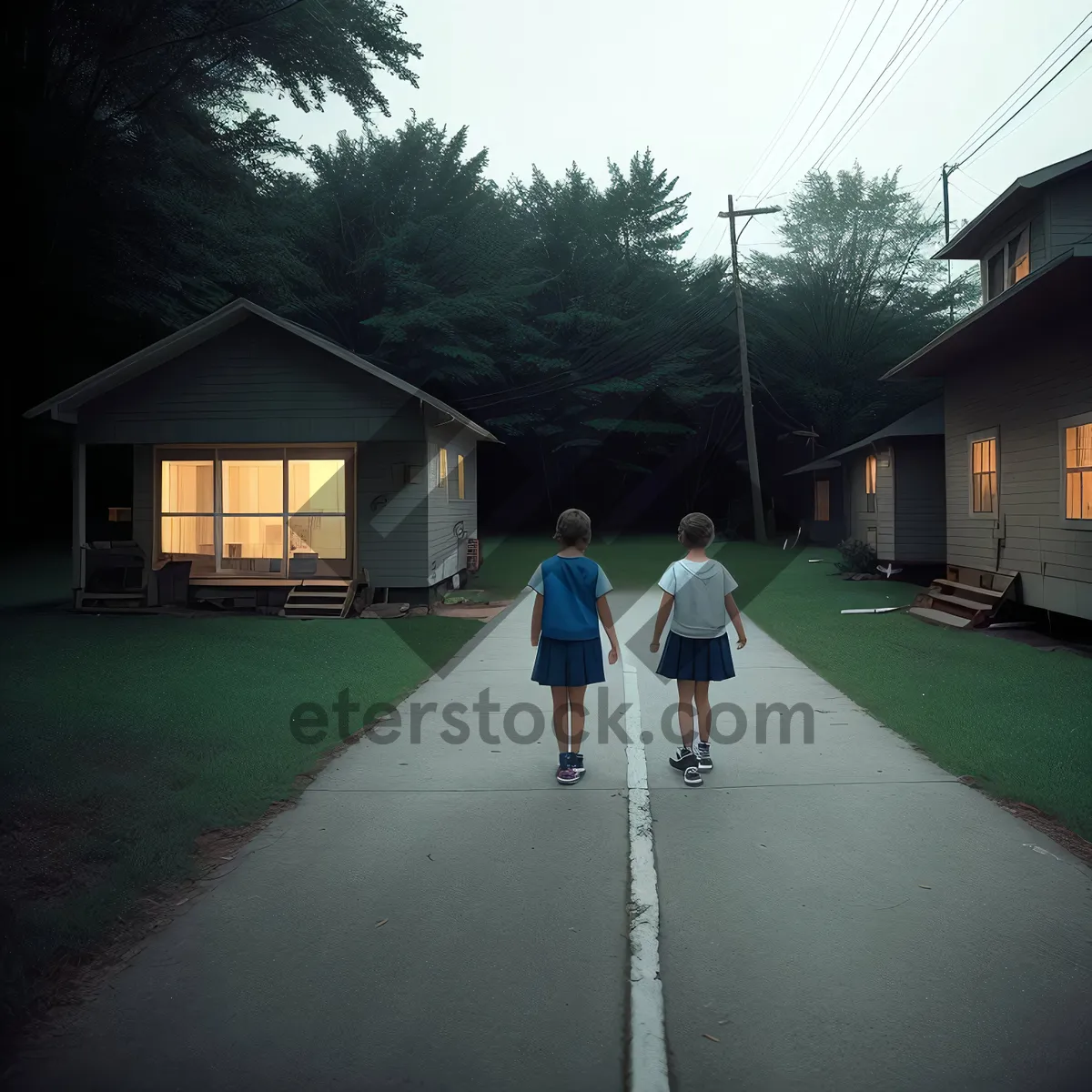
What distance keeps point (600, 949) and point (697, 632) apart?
2.80 metres

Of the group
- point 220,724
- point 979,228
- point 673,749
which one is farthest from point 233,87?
point 673,749

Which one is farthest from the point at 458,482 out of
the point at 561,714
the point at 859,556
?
the point at 561,714

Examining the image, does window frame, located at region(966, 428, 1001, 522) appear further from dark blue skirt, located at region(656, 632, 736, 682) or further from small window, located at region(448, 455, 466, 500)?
dark blue skirt, located at region(656, 632, 736, 682)

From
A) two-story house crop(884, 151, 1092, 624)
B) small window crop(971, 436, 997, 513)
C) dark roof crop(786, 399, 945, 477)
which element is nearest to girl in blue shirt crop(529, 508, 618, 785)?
two-story house crop(884, 151, 1092, 624)

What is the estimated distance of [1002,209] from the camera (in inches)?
606

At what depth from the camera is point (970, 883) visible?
4215 millimetres

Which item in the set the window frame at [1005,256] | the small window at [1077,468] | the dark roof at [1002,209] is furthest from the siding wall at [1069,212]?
the small window at [1077,468]

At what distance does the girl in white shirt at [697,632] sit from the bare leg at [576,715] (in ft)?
1.80

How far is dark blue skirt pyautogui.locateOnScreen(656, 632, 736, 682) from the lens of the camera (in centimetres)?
612

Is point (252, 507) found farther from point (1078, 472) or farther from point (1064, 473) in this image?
point (1078, 472)

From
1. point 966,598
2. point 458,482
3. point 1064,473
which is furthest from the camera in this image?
point 458,482

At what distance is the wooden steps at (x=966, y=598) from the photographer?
13.6m

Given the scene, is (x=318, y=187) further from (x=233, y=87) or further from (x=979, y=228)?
(x=979, y=228)

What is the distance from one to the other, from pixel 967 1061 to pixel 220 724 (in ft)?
20.2
